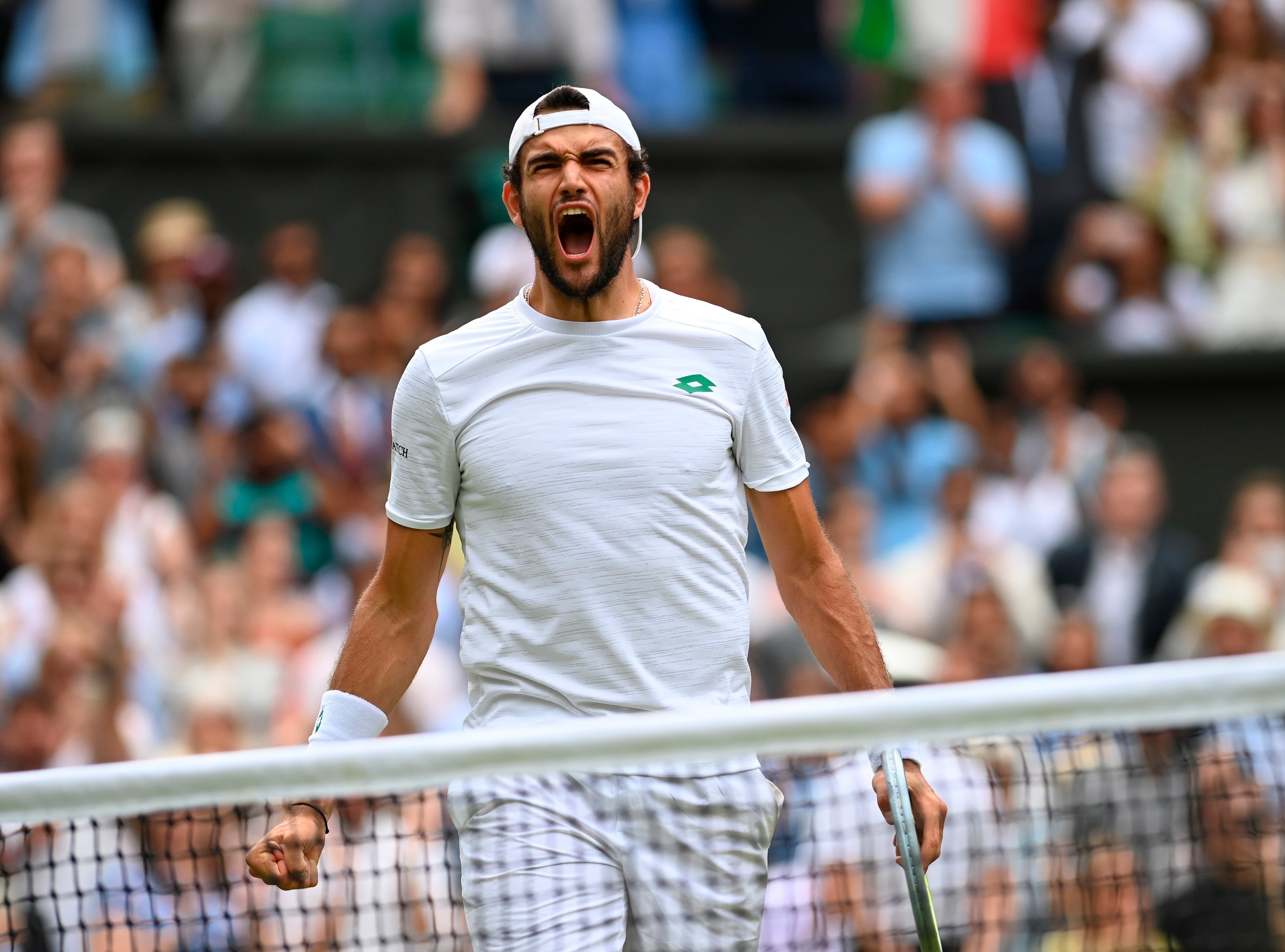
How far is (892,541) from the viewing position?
10289mm

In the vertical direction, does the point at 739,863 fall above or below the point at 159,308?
below

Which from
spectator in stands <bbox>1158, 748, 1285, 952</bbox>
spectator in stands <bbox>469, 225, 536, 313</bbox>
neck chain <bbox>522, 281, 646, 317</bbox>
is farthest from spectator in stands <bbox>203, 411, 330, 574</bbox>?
neck chain <bbox>522, 281, 646, 317</bbox>

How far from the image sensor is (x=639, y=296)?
4.27 meters

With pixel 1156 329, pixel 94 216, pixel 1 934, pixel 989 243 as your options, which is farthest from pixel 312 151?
pixel 1 934

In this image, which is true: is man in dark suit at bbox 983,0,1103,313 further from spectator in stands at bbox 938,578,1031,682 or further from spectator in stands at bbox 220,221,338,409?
spectator in stands at bbox 220,221,338,409

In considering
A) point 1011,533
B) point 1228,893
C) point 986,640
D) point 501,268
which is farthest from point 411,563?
point 1011,533

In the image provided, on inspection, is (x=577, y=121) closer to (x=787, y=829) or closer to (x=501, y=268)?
(x=787, y=829)

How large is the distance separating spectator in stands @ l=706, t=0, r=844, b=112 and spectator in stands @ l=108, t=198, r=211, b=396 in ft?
13.8

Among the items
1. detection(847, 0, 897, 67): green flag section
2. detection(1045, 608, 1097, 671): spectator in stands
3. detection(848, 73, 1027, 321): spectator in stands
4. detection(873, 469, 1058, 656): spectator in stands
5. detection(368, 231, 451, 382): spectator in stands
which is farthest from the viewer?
detection(847, 0, 897, 67): green flag section

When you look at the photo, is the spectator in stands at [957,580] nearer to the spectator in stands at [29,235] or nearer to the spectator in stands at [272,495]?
the spectator in stands at [272,495]

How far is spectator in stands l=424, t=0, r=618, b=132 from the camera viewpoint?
1223 cm

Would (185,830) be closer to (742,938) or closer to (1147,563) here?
(742,938)

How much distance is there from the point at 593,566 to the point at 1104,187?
948 centimetres

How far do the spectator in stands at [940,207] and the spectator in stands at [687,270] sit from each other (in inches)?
50.8
